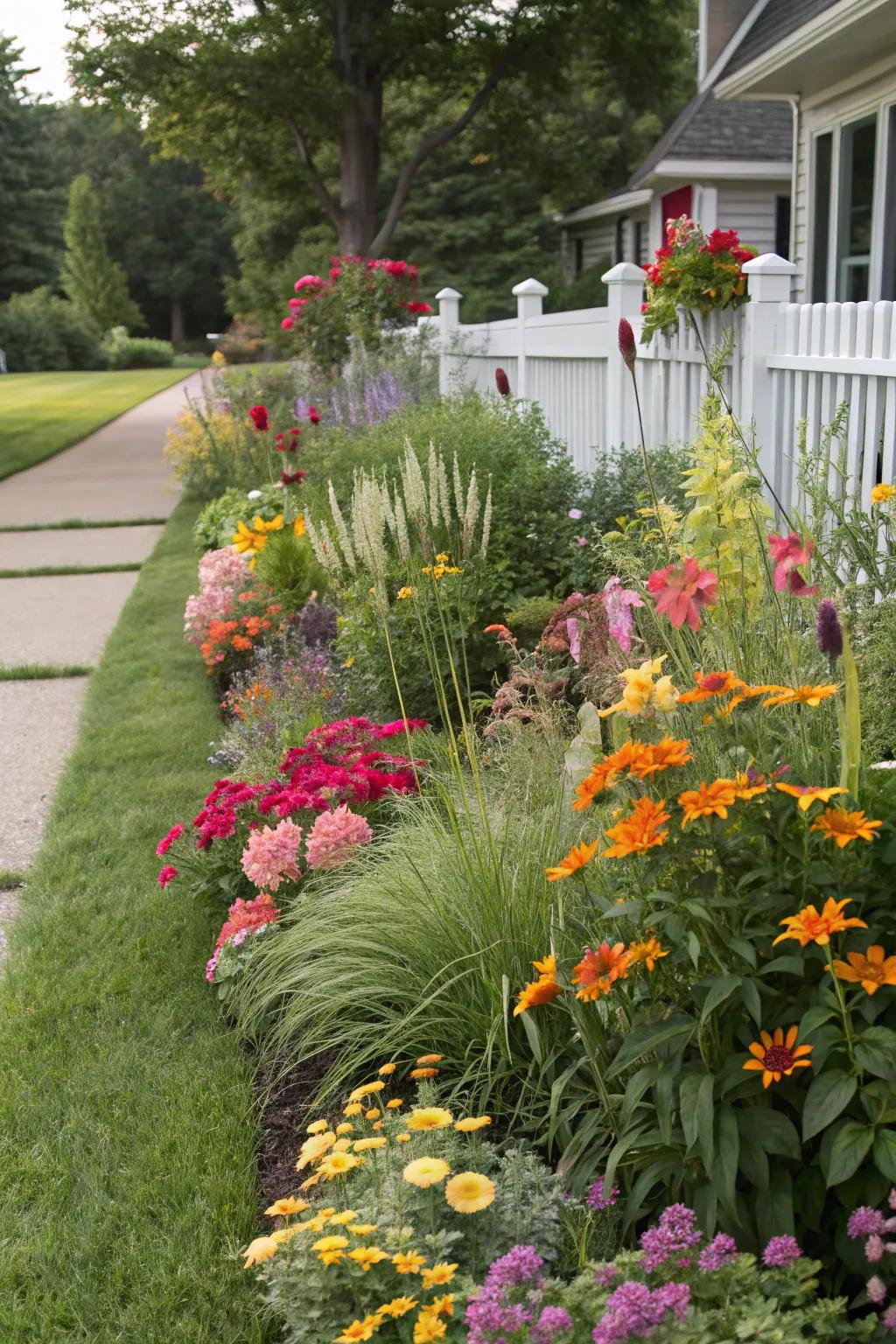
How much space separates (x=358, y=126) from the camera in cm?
2341

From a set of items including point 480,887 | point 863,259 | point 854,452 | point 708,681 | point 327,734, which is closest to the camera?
point 708,681

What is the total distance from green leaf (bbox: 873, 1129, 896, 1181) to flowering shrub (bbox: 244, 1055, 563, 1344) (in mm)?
511

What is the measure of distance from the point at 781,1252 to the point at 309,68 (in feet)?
78.6

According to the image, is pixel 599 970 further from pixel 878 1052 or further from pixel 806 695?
pixel 806 695

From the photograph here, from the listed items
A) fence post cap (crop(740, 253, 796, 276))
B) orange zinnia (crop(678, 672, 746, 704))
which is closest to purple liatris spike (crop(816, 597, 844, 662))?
orange zinnia (crop(678, 672, 746, 704))

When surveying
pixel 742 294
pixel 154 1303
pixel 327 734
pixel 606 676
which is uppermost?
pixel 742 294

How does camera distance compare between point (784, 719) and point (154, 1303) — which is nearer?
point (154, 1303)

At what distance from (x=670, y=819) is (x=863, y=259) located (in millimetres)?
8174

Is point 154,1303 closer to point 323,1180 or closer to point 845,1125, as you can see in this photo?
point 323,1180

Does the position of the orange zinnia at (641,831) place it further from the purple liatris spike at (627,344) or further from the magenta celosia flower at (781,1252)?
the purple liatris spike at (627,344)

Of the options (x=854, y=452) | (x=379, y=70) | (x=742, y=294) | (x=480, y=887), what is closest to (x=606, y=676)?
(x=480, y=887)

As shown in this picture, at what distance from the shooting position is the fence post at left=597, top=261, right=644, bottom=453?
6.44 metres

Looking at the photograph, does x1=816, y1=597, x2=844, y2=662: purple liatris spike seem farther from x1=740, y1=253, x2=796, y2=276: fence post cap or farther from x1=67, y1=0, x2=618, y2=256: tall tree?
x1=67, y1=0, x2=618, y2=256: tall tree

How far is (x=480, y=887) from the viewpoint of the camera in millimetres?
2852
